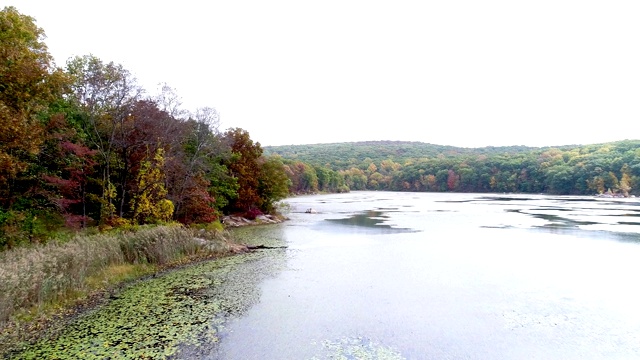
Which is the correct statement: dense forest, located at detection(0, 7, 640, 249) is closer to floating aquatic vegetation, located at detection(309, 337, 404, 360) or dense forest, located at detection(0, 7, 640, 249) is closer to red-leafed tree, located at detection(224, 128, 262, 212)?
red-leafed tree, located at detection(224, 128, 262, 212)

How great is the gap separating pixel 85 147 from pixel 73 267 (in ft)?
21.8

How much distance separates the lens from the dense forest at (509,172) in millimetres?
87062

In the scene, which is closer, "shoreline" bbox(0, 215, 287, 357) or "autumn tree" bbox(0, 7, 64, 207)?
"shoreline" bbox(0, 215, 287, 357)

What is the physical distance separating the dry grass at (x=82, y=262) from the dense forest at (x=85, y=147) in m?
1.96

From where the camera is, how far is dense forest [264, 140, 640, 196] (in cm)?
8706

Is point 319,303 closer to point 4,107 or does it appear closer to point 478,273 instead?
point 478,273

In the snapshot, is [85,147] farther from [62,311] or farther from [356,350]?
[356,350]

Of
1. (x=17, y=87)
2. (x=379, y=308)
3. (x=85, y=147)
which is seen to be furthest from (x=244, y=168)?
(x=379, y=308)

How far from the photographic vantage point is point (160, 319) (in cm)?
918

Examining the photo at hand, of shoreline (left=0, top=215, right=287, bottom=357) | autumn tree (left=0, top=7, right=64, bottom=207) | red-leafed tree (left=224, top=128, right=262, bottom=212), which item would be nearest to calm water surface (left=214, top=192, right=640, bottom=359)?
shoreline (left=0, top=215, right=287, bottom=357)

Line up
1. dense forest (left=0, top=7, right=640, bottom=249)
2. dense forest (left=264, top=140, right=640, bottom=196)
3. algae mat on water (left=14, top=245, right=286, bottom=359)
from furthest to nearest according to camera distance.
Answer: dense forest (left=264, top=140, right=640, bottom=196)
dense forest (left=0, top=7, right=640, bottom=249)
algae mat on water (left=14, top=245, right=286, bottom=359)

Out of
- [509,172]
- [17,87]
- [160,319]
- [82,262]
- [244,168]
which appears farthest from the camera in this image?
[509,172]

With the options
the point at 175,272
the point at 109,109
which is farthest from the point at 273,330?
the point at 109,109

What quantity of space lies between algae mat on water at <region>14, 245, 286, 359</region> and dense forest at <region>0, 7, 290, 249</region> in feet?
13.5
